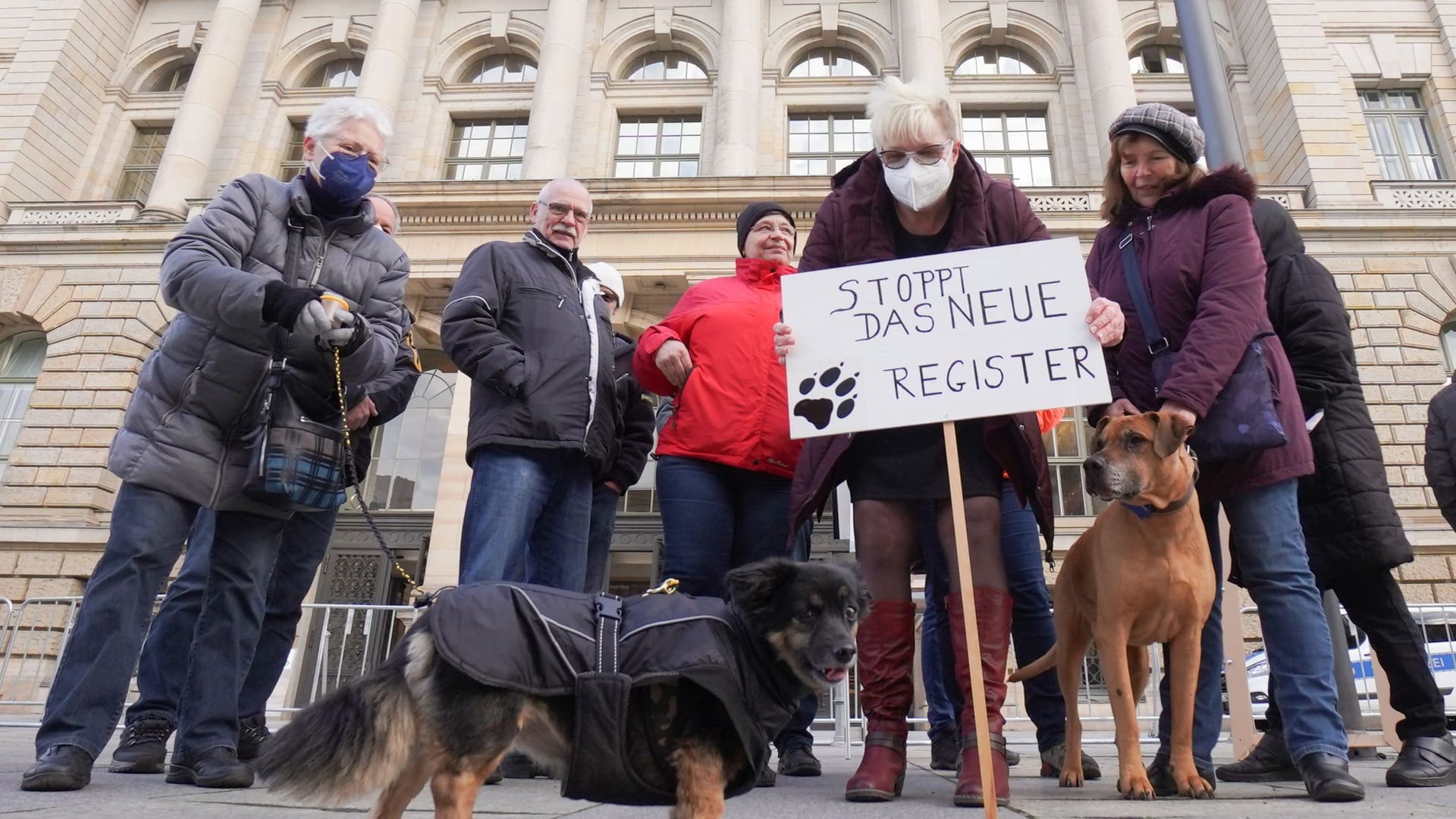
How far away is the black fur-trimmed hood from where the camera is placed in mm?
3500

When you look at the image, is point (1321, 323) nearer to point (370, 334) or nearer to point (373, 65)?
point (370, 334)

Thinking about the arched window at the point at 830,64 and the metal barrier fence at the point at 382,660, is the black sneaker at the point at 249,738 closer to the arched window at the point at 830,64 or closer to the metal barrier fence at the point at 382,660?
the metal barrier fence at the point at 382,660

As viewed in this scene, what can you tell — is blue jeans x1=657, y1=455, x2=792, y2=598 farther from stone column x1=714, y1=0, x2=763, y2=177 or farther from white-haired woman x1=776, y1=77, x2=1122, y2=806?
stone column x1=714, y1=0, x2=763, y2=177

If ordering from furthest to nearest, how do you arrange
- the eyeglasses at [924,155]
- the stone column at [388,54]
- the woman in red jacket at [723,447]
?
1. the stone column at [388,54]
2. the woman in red jacket at [723,447]
3. the eyeglasses at [924,155]

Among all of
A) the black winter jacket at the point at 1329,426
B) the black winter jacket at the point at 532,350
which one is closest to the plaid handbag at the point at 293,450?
the black winter jacket at the point at 532,350

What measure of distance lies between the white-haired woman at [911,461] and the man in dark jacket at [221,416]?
187 centimetres

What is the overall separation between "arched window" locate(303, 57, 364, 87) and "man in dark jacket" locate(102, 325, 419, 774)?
20.9 m

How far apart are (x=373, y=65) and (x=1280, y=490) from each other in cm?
2121

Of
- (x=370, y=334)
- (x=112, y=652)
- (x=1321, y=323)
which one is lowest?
(x=112, y=652)

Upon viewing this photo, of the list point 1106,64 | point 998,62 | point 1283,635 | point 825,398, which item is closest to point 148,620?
point 825,398

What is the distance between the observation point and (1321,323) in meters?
3.73

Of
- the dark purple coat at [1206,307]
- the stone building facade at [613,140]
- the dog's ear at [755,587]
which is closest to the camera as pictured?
the dog's ear at [755,587]

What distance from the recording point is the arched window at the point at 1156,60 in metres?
20.8

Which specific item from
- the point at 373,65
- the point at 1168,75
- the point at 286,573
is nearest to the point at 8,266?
the point at 373,65
